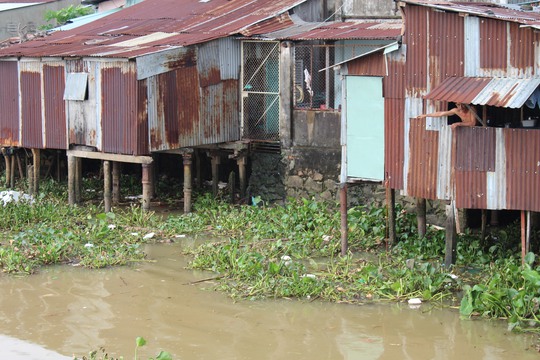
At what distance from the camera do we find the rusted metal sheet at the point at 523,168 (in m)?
13.5

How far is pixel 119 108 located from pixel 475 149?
7.96 meters

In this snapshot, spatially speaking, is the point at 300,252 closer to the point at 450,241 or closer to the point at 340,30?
the point at 450,241

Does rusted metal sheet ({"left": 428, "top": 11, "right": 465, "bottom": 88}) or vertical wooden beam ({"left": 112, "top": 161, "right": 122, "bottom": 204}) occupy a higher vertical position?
rusted metal sheet ({"left": 428, "top": 11, "right": 465, "bottom": 88})

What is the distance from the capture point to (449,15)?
46.9ft

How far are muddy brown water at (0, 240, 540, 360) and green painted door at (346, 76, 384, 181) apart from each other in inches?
108

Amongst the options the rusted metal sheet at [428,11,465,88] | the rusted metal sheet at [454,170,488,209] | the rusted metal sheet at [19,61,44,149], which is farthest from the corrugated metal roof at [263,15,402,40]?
the rusted metal sheet at [19,61,44,149]

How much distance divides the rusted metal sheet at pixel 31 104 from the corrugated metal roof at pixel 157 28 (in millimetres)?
383

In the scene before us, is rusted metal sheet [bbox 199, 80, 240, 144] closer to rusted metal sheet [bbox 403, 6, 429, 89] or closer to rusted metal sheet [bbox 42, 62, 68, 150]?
rusted metal sheet [bbox 42, 62, 68, 150]

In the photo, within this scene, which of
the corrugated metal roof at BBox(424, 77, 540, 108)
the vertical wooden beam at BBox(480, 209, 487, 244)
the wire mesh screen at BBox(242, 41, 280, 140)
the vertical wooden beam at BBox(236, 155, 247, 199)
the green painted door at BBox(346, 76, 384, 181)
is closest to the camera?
the corrugated metal roof at BBox(424, 77, 540, 108)

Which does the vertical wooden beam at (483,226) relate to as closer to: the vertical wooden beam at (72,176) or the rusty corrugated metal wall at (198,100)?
the rusty corrugated metal wall at (198,100)

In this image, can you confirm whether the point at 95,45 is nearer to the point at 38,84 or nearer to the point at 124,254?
the point at 38,84

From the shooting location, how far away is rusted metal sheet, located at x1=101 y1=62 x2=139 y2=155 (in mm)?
19141

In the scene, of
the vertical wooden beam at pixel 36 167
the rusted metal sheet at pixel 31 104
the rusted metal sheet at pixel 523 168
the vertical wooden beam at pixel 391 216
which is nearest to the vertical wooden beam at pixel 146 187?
the rusted metal sheet at pixel 31 104

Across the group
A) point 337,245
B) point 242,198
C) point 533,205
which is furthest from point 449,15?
point 242,198
